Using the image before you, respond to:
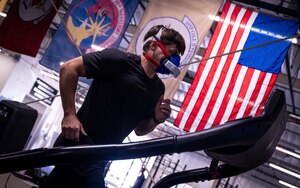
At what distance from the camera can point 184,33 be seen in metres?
4.08

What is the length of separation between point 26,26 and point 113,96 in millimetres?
3831

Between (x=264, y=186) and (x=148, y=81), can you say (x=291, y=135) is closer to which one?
(x=264, y=186)

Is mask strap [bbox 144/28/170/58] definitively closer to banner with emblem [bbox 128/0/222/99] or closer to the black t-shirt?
the black t-shirt

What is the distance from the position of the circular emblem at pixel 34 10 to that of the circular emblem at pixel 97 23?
1.55ft

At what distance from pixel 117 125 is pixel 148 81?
264 millimetres

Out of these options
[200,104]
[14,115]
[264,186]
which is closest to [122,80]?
[14,115]

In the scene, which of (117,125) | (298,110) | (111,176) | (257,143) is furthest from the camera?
(111,176)

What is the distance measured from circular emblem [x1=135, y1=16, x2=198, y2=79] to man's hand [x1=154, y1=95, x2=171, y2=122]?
239 centimetres

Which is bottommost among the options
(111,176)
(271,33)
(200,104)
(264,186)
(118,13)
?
(111,176)

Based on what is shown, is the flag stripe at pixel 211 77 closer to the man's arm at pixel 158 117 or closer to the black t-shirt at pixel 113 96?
the man's arm at pixel 158 117

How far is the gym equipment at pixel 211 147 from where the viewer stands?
61cm

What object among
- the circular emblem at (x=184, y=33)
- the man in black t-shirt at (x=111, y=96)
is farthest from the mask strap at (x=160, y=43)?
the circular emblem at (x=184, y=33)

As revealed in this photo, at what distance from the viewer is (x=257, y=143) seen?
2.01 feet

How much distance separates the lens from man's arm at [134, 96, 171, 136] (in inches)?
56.3
